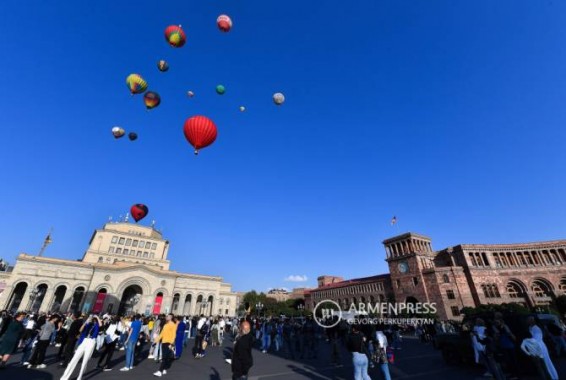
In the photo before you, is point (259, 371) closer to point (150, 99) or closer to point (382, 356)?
point (382, 356)

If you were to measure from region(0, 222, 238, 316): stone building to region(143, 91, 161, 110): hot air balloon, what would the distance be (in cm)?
4035

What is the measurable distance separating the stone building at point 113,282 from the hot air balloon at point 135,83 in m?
40.8

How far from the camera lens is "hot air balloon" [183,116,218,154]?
14.7 m

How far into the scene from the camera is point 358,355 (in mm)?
6727

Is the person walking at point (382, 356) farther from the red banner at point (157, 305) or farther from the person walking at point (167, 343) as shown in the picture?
the red banner at point (157, 305)

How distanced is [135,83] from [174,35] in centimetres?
399

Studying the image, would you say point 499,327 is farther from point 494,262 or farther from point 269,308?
point 269,308

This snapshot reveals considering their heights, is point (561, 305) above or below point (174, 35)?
below

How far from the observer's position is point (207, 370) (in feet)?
33.4

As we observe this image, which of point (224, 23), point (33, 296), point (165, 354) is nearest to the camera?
point (165, 354)

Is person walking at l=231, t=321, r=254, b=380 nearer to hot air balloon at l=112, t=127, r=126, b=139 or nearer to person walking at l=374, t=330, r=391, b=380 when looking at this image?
person walking at l=374, t=330, r=391, b=380

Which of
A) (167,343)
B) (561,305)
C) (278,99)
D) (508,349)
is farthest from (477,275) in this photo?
(167,343)

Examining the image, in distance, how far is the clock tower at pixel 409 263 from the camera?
155 feet

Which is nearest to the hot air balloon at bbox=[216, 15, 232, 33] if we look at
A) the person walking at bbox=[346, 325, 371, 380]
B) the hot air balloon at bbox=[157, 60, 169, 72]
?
the hot air balloon at bbox=[157, 60, 169, 72]
